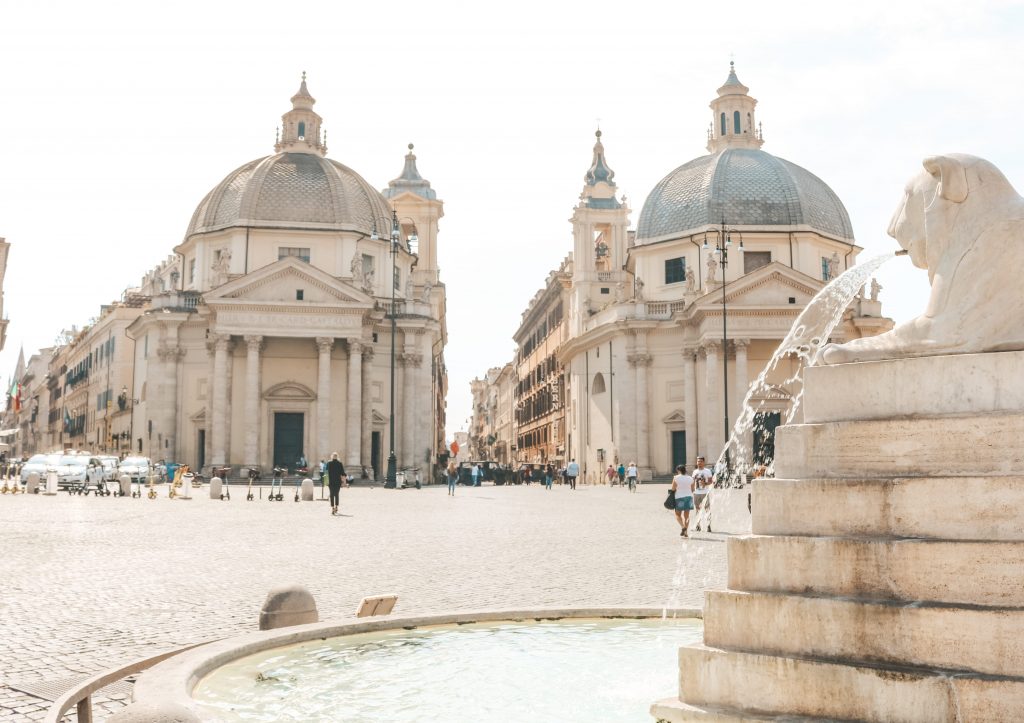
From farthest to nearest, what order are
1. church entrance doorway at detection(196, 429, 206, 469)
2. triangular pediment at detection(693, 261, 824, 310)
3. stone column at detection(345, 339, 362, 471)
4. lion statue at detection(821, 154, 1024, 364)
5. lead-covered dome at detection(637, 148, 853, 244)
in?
lead-covered dome at detection(637, 148, 853, 244) < church entrance doorway at detection(196, 429, 206, 469) < stone column at detection(345, 339, 362, 471) < triangular pediment at detection(693, 261, 824, 310) < lion statue at detection(821, 154, 1024, 364)

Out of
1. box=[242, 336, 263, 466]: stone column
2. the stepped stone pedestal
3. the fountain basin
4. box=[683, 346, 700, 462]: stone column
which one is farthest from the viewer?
box=[683, 346, 700, 462]: stone column

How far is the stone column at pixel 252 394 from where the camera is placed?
50.7m

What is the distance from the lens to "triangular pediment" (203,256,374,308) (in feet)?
167

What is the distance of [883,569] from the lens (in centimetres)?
513

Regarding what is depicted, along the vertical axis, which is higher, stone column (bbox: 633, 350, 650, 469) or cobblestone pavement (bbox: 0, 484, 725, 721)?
stone column (bbox: 633, 350, 650, 469)

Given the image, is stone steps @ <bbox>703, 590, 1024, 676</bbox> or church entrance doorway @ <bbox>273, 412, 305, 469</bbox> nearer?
stone steps @ <bbox>703, 590, 1024, 676</bbox>

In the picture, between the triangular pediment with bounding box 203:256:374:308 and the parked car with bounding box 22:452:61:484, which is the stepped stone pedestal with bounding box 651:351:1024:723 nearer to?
the parked car with bounding box 22:452:61:484

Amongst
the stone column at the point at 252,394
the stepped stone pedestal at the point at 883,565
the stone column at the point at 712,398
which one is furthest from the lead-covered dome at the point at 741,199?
the stepped stone pedestal at the point at 883,565

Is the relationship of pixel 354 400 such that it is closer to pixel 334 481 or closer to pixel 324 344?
pixel 324 344

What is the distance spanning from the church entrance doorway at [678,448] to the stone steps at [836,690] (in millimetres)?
49237

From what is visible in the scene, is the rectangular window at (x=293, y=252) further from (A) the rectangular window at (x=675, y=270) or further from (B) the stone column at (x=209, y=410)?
(A) the rectangular window at (x=675, y=270)

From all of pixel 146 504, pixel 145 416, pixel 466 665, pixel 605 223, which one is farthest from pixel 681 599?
pixel 605 223

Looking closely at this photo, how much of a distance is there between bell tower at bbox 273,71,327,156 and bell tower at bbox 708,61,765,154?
80.2 feet

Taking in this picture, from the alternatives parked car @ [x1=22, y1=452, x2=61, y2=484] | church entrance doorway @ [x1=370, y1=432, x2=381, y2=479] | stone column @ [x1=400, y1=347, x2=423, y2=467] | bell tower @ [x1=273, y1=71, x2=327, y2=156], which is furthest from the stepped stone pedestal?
bell tower @ [x1=273, y1=71, x2=327, y2=156]
